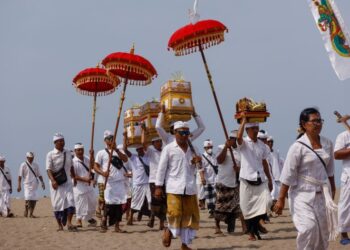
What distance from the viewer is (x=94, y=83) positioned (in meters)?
13.7

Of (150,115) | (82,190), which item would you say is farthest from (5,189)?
(150,115)

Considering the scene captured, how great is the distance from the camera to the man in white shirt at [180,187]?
8.50 m

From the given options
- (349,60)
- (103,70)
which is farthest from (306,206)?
(103,70)

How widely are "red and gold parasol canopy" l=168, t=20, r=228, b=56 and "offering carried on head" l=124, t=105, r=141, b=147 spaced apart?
2.68 m

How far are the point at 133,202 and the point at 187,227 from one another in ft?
18.8

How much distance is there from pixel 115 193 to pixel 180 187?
13.6 ft

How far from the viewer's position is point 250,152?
9797 mm

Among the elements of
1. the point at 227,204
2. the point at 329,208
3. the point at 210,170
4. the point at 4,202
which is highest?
the point at 4,202

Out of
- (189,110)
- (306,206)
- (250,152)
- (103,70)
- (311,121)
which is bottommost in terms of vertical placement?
(306,206)

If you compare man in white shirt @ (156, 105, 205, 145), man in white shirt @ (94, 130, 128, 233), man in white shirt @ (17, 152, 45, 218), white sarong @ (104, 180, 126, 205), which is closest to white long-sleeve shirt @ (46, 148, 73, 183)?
man in white shirt @ (94, 130, 128, 233)

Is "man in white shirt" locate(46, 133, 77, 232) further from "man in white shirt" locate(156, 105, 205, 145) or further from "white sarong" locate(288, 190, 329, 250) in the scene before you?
"white sarong" locate(288, 190, 329, 250)

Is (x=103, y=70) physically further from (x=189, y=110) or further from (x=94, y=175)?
(x=189, y=110)

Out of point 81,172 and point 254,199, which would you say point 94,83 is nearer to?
point 81,172

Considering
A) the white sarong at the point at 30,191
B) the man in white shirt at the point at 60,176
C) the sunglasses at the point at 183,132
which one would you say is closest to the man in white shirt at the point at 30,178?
the white sarong at the point at 30,191
